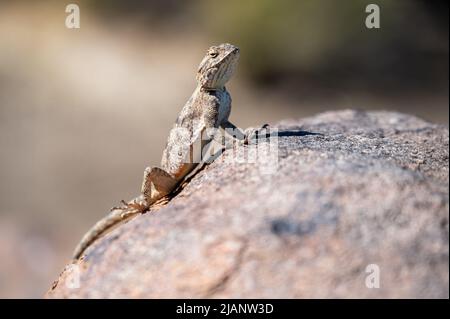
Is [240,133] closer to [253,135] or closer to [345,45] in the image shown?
[253,135]

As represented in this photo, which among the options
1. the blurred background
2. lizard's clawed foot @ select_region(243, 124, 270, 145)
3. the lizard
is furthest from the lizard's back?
the blurred background

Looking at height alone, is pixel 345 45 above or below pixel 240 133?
above

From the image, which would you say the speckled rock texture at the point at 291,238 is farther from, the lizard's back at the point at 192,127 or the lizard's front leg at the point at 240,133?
the lizard's back at the point at 192,127

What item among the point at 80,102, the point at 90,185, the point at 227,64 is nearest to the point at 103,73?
the point at 80,102

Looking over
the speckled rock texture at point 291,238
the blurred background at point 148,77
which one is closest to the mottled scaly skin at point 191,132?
the speckled rock texture at point 291,238

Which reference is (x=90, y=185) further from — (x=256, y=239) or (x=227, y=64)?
(x=256, y=239)

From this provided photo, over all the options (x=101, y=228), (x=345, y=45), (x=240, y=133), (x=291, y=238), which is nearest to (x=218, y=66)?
(x=240, y=133)

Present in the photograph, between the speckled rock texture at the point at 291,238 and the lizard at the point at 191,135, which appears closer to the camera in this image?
the speckled rock texture at the point at 291,238
